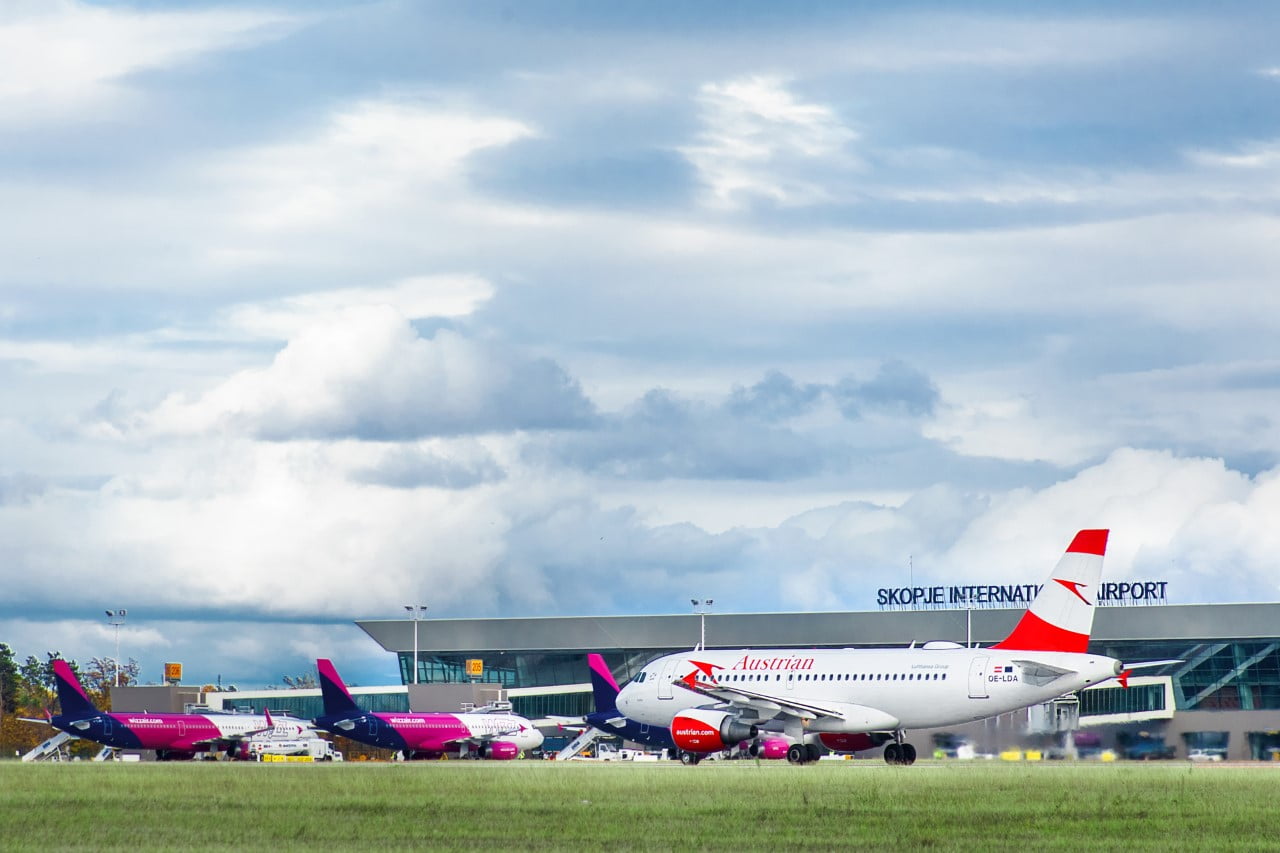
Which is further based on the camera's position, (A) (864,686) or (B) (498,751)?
(B) (498,751)

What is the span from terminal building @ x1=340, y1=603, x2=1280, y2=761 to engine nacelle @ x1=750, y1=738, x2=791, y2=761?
12.7 metres

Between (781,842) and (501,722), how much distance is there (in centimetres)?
7562

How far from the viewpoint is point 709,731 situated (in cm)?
6888

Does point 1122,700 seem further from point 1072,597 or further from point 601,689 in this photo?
point 1072,597

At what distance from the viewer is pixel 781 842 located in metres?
27.9

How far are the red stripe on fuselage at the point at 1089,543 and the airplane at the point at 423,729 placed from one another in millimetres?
43404

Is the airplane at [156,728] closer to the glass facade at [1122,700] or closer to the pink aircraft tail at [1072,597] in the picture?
the glass facade at [1122,700]

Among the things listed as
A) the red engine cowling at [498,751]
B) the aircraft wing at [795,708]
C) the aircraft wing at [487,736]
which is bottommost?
the red engine cowling at [498,751]

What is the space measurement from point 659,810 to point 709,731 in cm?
3299

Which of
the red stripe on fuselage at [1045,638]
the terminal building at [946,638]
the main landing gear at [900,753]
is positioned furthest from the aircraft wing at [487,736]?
the red stripe on fuselage at [1045,638]

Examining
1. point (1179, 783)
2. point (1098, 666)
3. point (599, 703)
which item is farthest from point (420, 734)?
point (1179, 783)

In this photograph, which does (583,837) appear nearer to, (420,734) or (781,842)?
(781,842)

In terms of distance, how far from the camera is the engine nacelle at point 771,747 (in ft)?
237

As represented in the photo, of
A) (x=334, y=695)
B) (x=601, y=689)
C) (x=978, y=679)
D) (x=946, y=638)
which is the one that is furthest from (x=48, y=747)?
(x=978, y=679)
